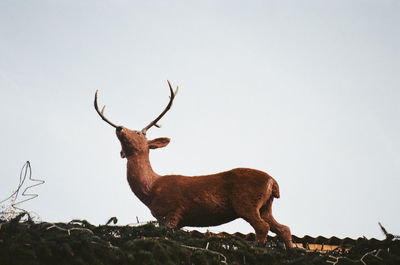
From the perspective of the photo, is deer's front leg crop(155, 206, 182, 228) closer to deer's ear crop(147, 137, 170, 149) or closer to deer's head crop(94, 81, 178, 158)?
deer's head crop(94, 81, 178, 158)

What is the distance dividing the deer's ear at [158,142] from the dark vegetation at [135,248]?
1926 mm

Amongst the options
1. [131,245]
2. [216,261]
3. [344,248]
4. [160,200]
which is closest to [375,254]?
[344,248]

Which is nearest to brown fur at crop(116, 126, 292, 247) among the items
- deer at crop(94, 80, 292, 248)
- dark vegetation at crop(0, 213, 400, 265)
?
deer at crop(94, 80, 292, 248)

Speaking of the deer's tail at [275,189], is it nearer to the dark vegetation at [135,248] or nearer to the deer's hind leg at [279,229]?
the deer's hind leg at [279,229]

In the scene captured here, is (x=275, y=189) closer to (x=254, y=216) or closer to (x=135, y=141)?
(x=254, y=216)

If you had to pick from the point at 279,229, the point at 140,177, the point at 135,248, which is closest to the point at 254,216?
the point at 279,229

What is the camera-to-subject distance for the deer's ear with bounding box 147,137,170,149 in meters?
3.69

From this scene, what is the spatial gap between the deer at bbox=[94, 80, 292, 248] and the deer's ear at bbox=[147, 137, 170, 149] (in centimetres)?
24

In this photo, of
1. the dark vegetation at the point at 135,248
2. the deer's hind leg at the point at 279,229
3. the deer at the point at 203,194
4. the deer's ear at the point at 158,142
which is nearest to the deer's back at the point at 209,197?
the deer at the point at 203,194

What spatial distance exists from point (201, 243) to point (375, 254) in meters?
0.73

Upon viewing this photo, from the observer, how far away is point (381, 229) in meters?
1.83

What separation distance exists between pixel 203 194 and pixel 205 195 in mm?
19

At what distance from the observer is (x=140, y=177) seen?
334 cm

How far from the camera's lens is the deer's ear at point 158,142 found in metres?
3.69
